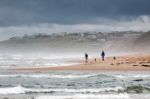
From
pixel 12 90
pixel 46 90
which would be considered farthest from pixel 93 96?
pixel 12 90

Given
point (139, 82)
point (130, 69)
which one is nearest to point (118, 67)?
point (130, 69)

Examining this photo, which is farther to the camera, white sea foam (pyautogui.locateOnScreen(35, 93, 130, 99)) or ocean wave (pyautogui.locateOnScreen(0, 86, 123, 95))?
ocean wave (pyautogui.locateOnScreen(0, 86, 123, 95))

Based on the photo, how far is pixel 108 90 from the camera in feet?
91.0

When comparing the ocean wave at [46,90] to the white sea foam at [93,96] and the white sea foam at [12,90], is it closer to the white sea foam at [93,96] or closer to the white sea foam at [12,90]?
the white sea foam at [12,90]

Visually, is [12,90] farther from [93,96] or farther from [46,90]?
[93,96]

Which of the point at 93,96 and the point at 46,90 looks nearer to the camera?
the point at 93,96

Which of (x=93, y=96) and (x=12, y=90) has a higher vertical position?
(x=12, y=90)

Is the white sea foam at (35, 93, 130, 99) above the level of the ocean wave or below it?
below

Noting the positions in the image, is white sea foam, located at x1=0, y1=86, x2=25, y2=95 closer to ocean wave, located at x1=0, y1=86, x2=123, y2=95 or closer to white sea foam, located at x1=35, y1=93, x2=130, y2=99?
ocean wave, located at x1=0, y1=86, x2=123, y2=95

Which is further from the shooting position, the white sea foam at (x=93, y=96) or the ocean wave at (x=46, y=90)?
the ocean wave at (x=46, y=90)

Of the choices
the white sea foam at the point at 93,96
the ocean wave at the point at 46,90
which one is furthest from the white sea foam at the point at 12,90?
the white sea foam at the point at 93,96


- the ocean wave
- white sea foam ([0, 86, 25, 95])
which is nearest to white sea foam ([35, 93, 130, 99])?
the ocean wave

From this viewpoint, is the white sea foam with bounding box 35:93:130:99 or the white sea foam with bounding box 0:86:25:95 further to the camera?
the white sea foam with bounding box 0:86:25:95

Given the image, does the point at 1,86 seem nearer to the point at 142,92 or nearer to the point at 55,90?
the point at 55,90
